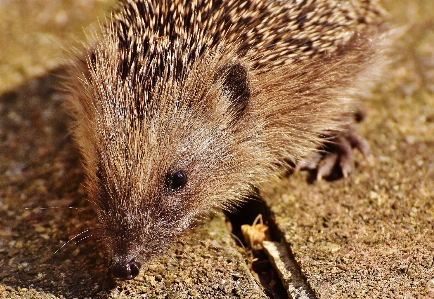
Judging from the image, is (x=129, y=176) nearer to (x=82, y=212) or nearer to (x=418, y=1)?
(x=82, y=212)

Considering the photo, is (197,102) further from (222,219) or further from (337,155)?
(337,155)

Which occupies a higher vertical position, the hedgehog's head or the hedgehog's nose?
the hedgehog's head

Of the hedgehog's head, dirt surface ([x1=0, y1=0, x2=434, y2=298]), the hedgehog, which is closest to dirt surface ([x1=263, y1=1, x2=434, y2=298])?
dirt surface ([x1=0, y1=0, x2=434, y2=298])

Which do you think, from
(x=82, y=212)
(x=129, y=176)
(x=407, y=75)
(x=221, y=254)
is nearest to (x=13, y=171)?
(x=82, y=212)

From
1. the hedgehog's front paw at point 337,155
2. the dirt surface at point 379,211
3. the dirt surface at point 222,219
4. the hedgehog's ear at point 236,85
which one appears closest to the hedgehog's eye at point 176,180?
the dirt surface at point 222,219

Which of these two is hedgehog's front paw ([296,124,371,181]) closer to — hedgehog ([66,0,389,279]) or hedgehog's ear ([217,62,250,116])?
hedgehog ([66,0,389,279])
